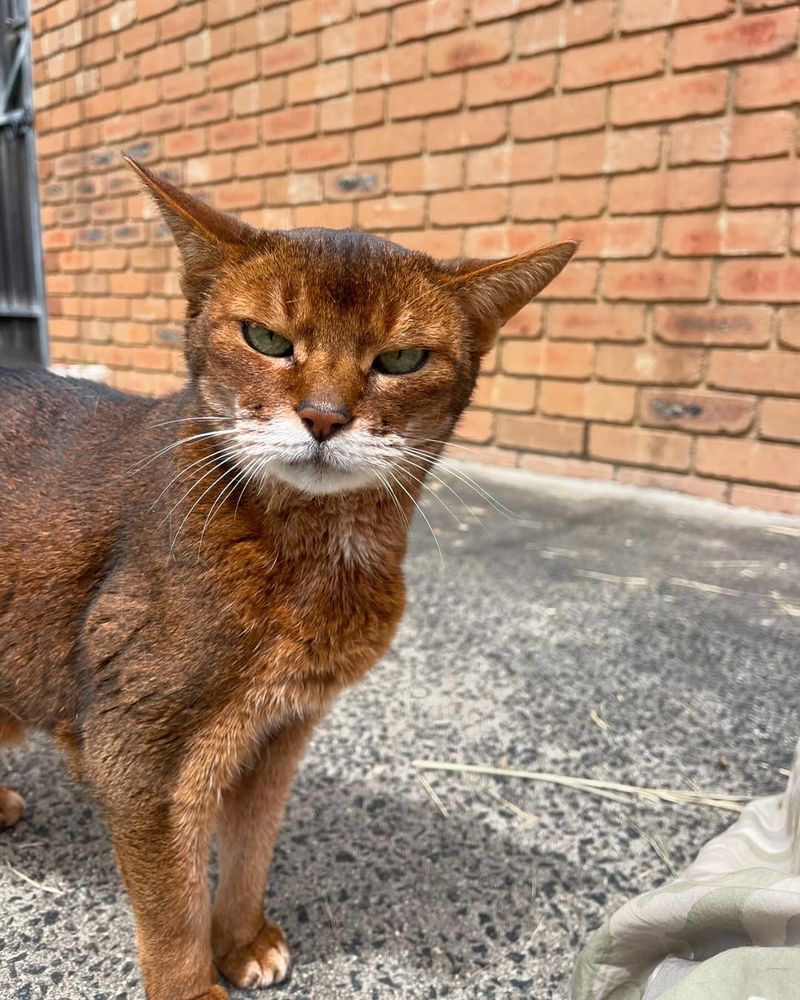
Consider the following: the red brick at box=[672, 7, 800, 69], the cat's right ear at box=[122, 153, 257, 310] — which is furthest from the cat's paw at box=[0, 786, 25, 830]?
the red brick at box=[672, 7, 800, 69]

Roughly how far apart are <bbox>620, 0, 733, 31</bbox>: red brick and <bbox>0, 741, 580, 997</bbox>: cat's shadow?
9.87 feet

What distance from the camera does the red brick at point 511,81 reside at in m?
3.36

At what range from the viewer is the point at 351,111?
156 inches

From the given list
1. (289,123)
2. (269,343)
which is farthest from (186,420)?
(289,123)

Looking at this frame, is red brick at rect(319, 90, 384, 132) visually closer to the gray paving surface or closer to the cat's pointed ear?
the gray paving surface

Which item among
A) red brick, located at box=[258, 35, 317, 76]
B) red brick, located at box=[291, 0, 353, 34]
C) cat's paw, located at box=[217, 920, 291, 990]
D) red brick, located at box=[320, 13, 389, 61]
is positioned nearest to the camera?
cat's paw, located at box=[217, 920, 291, 990]

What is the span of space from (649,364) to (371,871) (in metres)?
2.57

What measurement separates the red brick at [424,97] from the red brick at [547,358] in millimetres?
1172

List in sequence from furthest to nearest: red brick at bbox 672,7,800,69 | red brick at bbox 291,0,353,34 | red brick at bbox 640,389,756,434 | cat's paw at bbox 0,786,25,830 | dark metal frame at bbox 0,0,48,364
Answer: dark metal frame at bbox 0,0,48,364 < red brick at bbox 291,0,353,34 < red brick at bbox 640,389,756,434 < red brick at bbox 672,7,800,69 < cat's paw at bbox 0,786,25,830

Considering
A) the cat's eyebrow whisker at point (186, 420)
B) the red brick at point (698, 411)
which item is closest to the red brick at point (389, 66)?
the red brick at point (698, 411)

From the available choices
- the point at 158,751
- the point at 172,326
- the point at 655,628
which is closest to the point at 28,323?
the point at 172,326

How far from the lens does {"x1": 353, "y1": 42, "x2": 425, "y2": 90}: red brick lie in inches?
145

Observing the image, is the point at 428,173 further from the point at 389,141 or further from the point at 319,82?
the point at 319,82

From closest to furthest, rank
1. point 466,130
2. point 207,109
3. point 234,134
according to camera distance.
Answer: point 466,130 → point 234,134 → point 207,109
